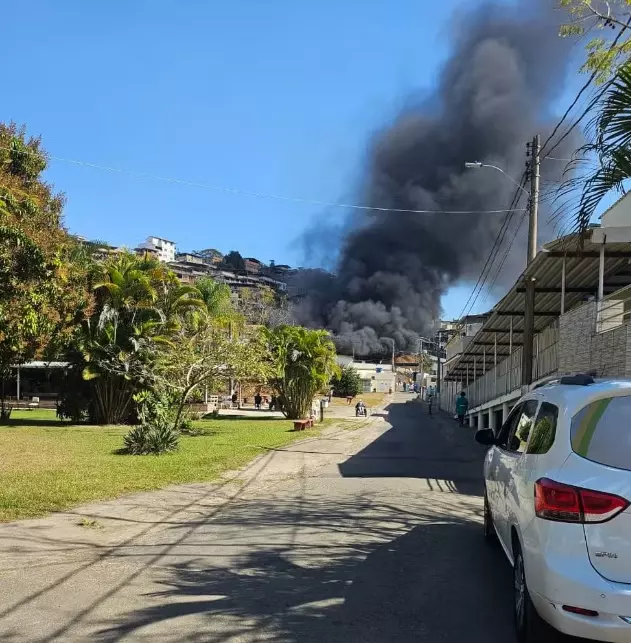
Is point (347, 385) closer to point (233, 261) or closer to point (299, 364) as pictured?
point (299, 364)

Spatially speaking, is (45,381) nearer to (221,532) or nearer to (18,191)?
(18,191)

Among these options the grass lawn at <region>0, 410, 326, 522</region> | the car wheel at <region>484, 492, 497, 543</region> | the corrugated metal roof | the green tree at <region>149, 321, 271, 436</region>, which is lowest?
the grass lawn at <region>0, 410, 326, 522</region>

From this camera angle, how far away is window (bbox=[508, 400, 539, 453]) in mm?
4999

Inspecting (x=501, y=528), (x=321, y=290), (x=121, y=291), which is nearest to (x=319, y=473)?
(x=501, y=528)

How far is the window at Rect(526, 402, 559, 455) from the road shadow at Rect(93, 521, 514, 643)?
4.23ft

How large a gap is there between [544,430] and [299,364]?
29.6 m

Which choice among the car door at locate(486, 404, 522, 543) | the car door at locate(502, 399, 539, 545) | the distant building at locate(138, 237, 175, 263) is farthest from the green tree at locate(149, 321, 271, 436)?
the distant building at locate(138, 237, 175, 263)

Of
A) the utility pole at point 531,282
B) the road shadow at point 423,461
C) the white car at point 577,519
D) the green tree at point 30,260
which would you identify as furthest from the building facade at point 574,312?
the green tree at point 30,260

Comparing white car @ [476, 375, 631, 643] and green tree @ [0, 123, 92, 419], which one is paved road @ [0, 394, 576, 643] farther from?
green tree @ [0, 123, 92, 419]

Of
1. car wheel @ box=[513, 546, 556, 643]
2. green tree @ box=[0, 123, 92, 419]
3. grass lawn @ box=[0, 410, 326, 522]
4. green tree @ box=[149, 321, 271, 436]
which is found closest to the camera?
car wheel @ box=[513, 546, 556, 643]

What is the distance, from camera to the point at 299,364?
3388 cm

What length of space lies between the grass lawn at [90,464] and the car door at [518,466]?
6.08 meters

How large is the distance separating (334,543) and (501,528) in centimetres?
224

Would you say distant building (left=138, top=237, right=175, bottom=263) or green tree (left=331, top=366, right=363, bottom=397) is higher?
distant building (left=138, top=237, right=175, bottom=263)
